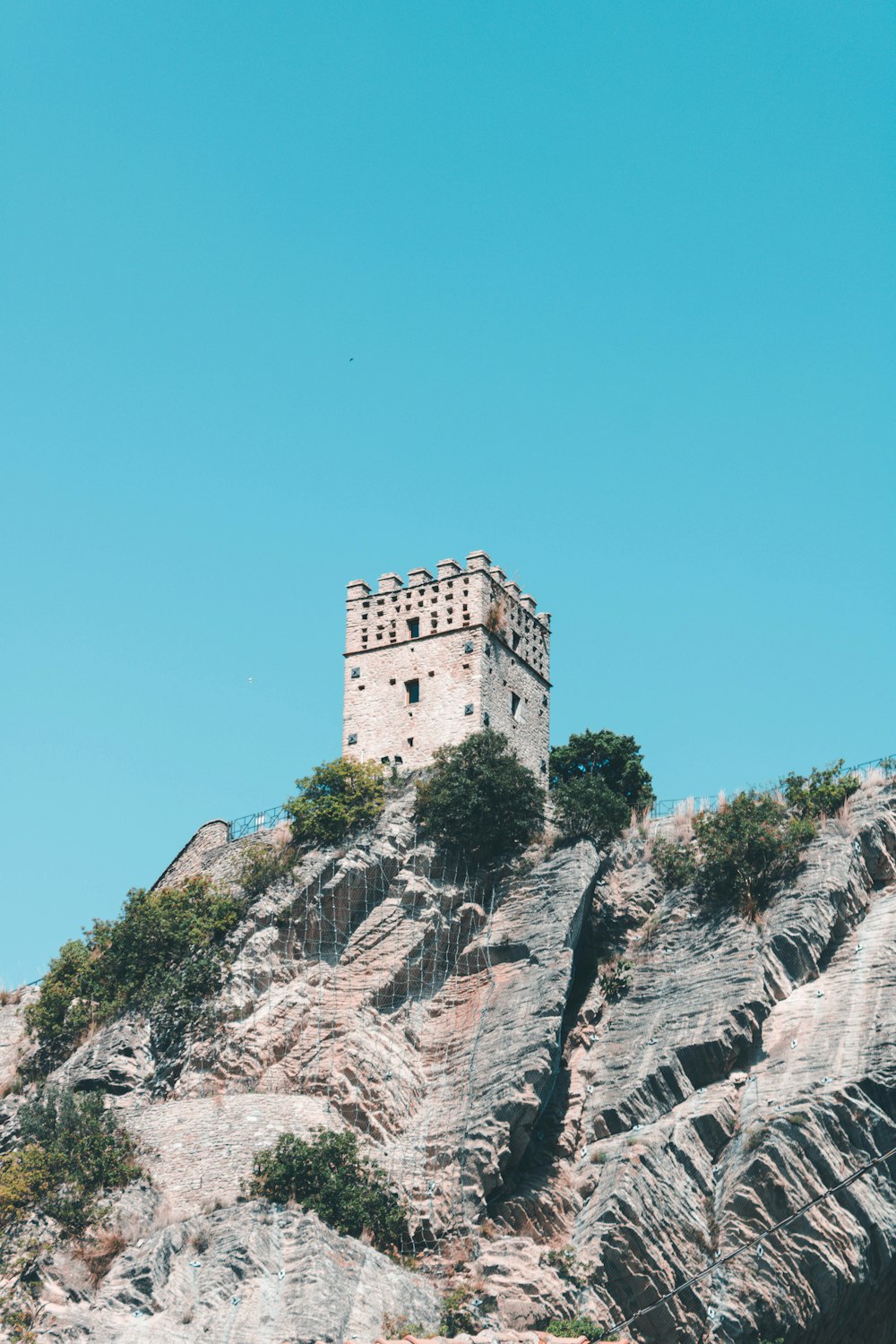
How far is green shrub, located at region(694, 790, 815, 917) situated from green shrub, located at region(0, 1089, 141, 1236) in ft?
42.7

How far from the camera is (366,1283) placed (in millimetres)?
33625

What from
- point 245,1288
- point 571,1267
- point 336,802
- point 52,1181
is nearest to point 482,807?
A: point 336,802

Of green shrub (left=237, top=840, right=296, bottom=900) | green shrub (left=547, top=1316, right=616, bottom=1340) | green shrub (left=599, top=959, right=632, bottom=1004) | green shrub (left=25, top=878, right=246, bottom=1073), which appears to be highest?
green shrub (left=237, top=840, right=296, bottom=900)

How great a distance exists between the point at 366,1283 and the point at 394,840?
1130cm

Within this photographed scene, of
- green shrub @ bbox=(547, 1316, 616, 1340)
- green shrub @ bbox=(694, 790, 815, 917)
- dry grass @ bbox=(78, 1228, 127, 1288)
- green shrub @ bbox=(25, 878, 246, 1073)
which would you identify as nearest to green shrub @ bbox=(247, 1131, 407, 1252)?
dry grass @ bbox=(78, 1228, 127, 1288)

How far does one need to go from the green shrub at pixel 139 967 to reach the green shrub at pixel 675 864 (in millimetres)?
9168

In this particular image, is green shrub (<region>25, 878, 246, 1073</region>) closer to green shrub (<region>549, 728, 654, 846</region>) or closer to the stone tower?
the stone tower

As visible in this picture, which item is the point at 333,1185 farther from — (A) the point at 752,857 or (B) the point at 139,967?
(A) the point at 752,857

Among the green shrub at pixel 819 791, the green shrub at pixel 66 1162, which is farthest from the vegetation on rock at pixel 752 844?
the green shrub at pixel 66 1162

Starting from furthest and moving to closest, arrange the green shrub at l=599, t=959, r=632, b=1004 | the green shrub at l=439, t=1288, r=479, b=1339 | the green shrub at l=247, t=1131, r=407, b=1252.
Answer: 1. the green shrub at l=599, t=959, r=632, b=1004
2. the green shrub at l=247, t=1131, r=407, b=1252
3. the green shrub at l=439, t=1288, r=479, b=1339

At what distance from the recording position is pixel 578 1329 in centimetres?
3266

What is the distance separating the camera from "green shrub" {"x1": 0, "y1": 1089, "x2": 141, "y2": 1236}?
3553 centimetres

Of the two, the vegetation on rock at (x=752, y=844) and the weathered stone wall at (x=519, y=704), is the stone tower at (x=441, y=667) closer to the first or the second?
the weathered stone wall at (x=519, y=704)

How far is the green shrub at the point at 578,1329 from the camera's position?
32375 millimetres
